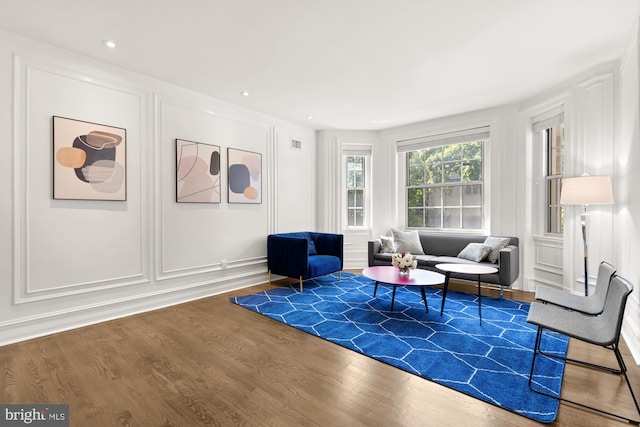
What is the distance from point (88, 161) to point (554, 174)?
5627 mm

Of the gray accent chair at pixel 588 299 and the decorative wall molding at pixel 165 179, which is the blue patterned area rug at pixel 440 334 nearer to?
the gray accent chair at pixel 588 299

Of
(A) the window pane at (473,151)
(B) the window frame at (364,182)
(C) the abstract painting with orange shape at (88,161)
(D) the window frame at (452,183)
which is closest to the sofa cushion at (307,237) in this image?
(B) the window frame at (364,182)

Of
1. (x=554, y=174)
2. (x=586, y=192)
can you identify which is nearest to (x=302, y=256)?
(x=586, y=192)

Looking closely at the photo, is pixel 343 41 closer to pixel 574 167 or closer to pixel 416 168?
pixel 574 167

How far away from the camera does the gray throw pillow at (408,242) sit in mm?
5078

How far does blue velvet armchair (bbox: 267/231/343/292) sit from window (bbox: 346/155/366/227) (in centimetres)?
122

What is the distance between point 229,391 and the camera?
6.63 feet

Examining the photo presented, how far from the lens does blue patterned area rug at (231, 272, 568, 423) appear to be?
6.80 feet

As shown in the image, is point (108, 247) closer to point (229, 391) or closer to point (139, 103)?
point (139, 103)

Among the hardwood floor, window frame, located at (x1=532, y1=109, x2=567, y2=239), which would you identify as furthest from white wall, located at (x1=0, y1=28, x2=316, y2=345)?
window frame, located at (x1=532, y1=109, x2=567, y2=239)

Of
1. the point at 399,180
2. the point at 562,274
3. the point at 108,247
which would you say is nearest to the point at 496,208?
the point at 562,274

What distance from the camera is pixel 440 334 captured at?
2900 millimetres

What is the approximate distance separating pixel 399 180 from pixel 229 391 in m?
4.86

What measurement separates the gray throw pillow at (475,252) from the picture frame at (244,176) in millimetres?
3169
